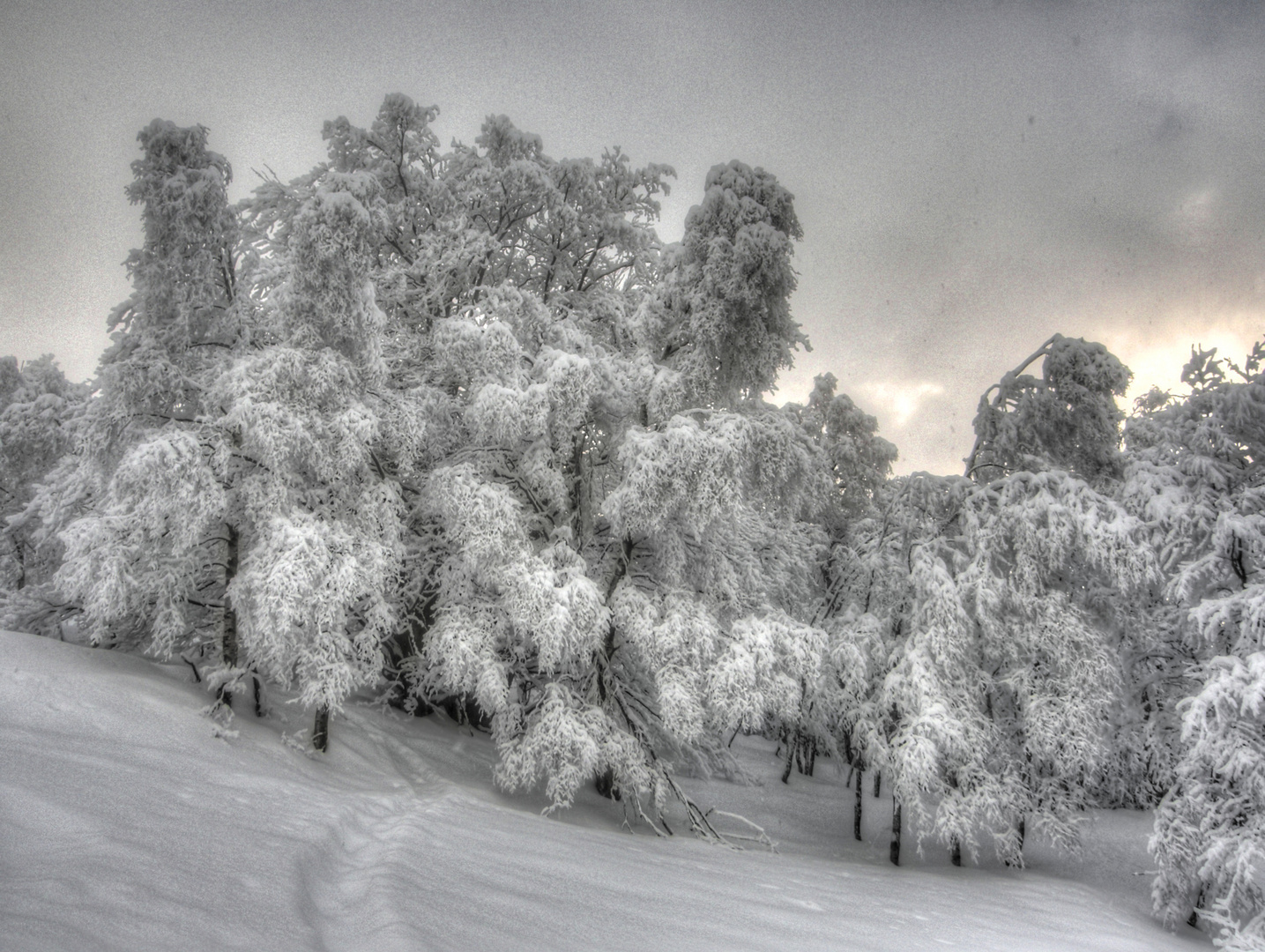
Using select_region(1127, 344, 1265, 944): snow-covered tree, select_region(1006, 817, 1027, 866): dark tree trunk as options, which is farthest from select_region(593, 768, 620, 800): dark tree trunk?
select_region(1127, 344, 1265, 944): snow-covered tree

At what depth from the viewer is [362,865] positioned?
4.29 m

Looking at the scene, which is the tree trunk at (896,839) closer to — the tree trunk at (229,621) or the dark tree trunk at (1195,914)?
the dark tree trunk at (1195,914)

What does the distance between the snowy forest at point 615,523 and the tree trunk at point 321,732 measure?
0.13 feet

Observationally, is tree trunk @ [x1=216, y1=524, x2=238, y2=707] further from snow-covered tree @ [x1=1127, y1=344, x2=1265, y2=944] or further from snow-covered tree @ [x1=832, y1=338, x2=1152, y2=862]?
snow-covered tree @ [x1=1127, y1=344, x2=1265, y2=944]

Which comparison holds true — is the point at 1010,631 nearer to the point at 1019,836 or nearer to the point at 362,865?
the point at 1019,836

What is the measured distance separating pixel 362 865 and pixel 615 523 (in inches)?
233

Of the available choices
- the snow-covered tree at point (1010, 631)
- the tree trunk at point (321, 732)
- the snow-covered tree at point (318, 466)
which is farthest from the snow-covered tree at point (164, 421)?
the snow-covered tree at point (1010, 631)

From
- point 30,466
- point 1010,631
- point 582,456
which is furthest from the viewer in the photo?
point 30,466

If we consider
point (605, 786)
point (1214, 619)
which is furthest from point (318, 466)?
point (1214, 619)

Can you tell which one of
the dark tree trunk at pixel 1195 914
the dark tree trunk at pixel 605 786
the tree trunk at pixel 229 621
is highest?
the tree trunk at pixel 229 621

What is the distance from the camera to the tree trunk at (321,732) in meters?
9.21

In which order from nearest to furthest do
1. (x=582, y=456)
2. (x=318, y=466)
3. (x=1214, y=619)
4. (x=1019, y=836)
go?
(x=1214, y=619) → (x=318, y=466) → (x=1019, y=836) → (x=582, y=456)

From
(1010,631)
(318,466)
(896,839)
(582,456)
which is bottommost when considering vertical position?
(896,839)

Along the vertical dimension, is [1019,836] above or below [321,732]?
above
